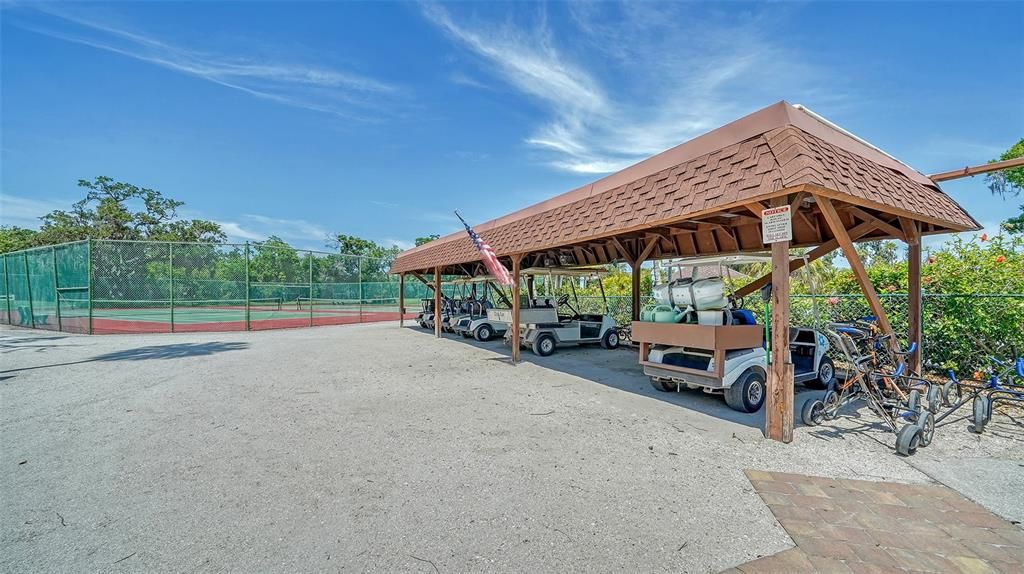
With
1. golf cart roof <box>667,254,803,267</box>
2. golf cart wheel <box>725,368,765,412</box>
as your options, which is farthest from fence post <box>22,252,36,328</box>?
golf cart wheel <box>725,368,765,412</box>

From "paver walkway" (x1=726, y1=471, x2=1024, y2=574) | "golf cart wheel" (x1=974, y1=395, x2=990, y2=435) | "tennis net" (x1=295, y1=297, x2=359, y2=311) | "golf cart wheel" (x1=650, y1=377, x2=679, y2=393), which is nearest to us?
"paver walkway" (x1=726, y1=471, x2=1024, y2=574)

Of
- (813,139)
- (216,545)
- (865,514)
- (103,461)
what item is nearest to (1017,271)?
(813,139)

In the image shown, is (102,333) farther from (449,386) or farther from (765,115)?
(765,115)

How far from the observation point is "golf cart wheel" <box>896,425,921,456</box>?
3.62 meters

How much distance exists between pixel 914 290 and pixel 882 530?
15.8ft

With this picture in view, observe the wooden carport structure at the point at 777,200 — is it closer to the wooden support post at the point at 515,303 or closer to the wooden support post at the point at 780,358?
the wooden support post at the point at 780,358

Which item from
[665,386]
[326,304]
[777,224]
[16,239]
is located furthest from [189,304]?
[16,239]

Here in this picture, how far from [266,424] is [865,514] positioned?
515 cm

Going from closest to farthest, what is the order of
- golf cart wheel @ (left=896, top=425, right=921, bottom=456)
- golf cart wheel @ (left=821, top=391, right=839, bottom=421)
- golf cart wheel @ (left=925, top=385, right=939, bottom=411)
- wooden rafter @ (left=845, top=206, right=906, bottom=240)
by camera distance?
golf cart wheel @ (left=896, top=425, right=921, bottom=456)
golf cart wheel @ (left=821, top=391, right=839, bottom=421)
golf cart wheel @ (left=925, top=385, right=939, bottom=411)
wooden rafter @ (left=845, top=206, right=906, bottom=240)

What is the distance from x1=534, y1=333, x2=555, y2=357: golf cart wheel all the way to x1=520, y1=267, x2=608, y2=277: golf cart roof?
1.82 m

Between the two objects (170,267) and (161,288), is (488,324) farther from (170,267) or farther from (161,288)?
(161,288)

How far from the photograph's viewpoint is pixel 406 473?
332 cm

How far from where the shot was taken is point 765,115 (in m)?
4.28

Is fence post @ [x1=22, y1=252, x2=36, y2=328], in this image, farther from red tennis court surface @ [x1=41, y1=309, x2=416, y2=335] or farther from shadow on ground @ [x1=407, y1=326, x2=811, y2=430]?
shadow on ground @ [x1=407, y1=326, x2=811, y2=430]
